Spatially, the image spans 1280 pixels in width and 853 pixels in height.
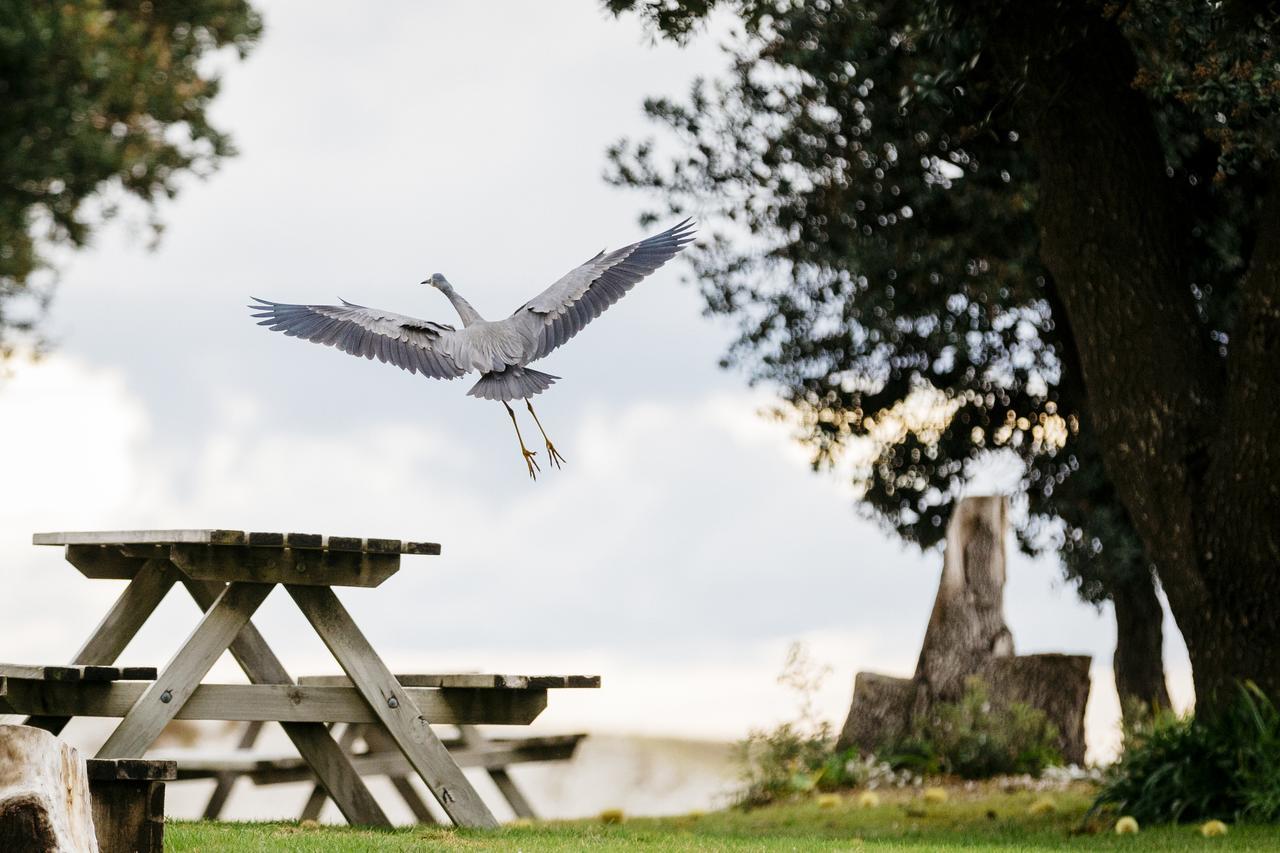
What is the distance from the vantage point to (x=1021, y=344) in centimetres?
1373

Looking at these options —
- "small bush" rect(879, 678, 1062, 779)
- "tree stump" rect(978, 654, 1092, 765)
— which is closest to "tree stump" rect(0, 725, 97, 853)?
"small bush" rect(879, 678, 1062, 779)

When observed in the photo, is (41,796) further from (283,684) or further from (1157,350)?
(1157,350)

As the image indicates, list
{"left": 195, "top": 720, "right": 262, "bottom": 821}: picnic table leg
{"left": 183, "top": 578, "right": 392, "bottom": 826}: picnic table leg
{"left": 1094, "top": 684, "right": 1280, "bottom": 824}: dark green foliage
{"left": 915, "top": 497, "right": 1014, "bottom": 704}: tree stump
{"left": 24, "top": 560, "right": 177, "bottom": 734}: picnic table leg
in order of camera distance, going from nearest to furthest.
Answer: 1. {"left": 183, "top": 578, "right": 392, "bottom": 826}: picnic table leg
2. {"left": 24, "top": 560, "right": 177, "bottom": 734}: picnic table leg
3. {"left": 1094, "top": 684, "right": 1280, "bottom": 824}: dark green foliage
4. {"left": 195, "top": 720, "right": 262, "bottom": 821}: picnic table leg
5. {"left": 915, "top": 497, "right": 1014, "bottom": 704}: tree stump

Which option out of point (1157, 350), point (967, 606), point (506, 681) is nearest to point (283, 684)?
point (506, 681)

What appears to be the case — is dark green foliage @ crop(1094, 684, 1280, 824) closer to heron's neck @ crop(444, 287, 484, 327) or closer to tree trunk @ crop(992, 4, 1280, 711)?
tree trunk @ crop(992, 4, 1280, 711)

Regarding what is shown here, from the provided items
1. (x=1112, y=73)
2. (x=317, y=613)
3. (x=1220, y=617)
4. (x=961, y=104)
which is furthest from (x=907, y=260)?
(x=317, y=613)

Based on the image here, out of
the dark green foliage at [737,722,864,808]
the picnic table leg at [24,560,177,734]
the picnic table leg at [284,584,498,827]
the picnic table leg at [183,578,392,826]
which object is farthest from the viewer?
the dark green foliage at [737,722,864,808]

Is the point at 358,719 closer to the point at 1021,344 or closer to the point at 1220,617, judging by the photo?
the point at 1220,617

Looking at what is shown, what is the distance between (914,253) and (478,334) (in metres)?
7.01

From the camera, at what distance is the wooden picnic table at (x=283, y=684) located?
6367 millimetres

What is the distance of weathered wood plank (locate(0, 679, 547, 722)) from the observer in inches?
254

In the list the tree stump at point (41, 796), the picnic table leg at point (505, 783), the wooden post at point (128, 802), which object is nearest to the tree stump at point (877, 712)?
the picnic table leg at point (505, 783)

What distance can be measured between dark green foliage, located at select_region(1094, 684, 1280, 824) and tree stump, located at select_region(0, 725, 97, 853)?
6675mm

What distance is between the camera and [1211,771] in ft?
28.4
